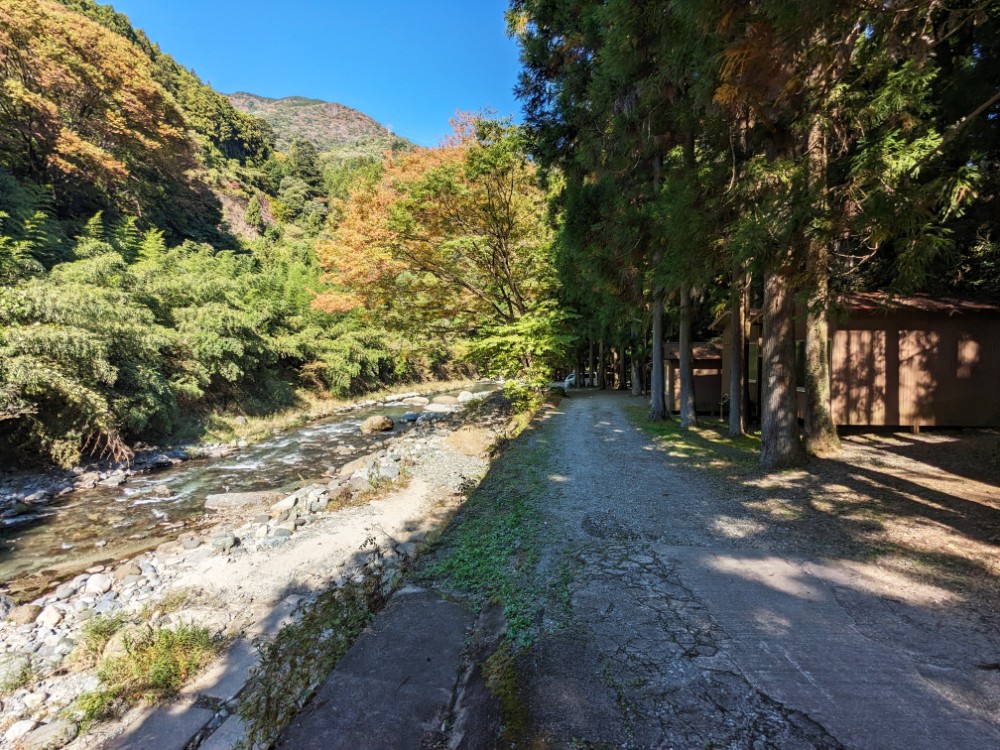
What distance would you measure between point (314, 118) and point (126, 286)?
173 metres

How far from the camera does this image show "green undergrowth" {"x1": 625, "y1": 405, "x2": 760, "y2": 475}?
24.1ft

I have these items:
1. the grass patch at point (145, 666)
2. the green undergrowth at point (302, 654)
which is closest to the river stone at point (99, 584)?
the grass patch at point (145, 666)

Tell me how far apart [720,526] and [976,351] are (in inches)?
348

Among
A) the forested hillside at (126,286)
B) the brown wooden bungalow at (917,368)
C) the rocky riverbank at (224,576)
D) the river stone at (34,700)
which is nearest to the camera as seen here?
the river stone at (34,700)

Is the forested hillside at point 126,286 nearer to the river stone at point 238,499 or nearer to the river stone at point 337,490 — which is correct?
the river stone at point 238,499

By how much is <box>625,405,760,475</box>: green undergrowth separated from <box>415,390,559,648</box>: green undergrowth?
114 inches

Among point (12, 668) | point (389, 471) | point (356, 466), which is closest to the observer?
point (12, 668)

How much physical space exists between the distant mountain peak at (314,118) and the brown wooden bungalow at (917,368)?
14936 centimetres

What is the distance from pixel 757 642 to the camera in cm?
274

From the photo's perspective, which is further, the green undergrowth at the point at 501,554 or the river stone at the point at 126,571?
the river stone at the point at 126,571

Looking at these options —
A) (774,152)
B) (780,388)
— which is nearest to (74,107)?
(774,152)

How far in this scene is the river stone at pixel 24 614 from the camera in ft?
17.0

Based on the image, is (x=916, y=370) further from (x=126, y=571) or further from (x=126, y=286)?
(x=126, y=286)

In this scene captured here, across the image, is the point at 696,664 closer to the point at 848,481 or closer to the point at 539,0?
the point at 848,481
